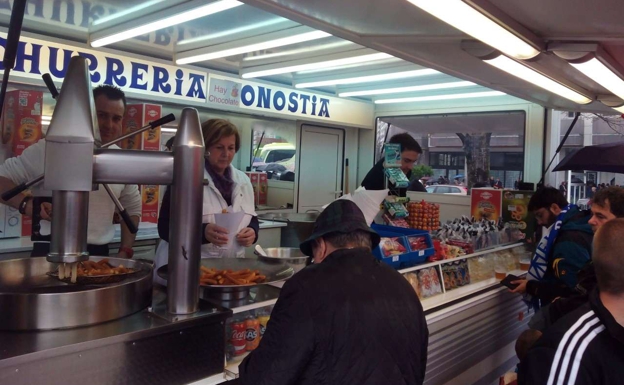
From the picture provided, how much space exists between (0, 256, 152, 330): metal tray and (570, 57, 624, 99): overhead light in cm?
273

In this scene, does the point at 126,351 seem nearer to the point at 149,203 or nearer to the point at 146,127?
the point at 146,127

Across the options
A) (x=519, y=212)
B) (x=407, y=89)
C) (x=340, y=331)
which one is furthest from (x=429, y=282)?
(x=407, y=89)

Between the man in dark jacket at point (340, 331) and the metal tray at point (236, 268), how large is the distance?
396mm

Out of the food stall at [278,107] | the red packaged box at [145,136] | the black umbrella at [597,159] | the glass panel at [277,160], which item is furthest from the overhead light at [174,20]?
the black umbrella at [597,159]

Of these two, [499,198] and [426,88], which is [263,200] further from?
[499,198]

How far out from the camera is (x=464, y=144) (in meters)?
6.78

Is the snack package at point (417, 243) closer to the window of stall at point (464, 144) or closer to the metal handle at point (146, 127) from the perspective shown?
the metal handle at point (146, 127)

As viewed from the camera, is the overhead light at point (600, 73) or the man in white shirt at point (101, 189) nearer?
the man in white shirt at point (101, 189)

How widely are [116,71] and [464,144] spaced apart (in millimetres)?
4352

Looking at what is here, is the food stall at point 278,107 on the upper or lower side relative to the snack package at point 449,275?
upper

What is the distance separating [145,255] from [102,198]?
198 cm

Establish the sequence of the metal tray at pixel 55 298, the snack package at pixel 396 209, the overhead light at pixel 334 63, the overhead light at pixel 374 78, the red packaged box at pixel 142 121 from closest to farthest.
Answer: the metal tray at pixel 55 298 → the snack package at pixel 396 209 → the overhead light at pixel 334 63 → the red packaged box at pixel 142 121 → the overhead light at pixel 374 78

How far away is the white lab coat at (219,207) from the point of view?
283 centimetres

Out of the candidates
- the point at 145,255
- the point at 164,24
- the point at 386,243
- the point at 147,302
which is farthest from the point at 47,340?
the point at 145,255
